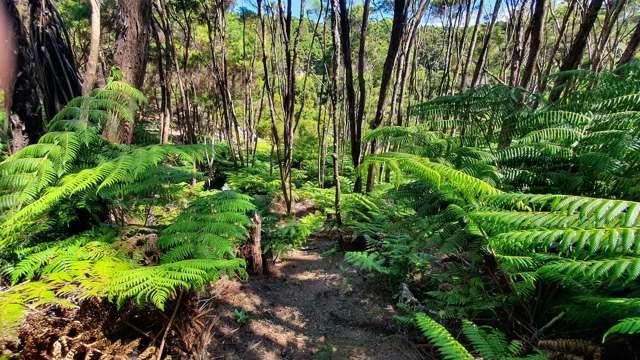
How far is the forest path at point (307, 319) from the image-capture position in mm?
2055

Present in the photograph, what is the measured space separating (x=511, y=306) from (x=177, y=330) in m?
1.81

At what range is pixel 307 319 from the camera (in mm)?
2434

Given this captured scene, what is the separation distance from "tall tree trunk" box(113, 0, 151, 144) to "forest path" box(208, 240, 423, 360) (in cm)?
170

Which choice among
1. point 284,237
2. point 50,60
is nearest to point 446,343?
point 284,237

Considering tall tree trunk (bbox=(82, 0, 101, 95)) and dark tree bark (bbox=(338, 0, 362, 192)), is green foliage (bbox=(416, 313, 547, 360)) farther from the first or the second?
tall tree trunk (bbox=(82, 0, 101, 95))

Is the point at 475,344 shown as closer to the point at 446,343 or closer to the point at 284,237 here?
the point at 446,343

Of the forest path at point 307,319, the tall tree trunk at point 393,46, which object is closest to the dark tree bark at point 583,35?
the tall tree trunk at point 393,46

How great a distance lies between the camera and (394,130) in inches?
87.1

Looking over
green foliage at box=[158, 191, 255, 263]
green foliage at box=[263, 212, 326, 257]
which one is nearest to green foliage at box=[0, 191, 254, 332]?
green foliage at box=[158, 191, 255, 263]

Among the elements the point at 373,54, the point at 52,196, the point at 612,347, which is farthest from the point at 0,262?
the point at 373,54

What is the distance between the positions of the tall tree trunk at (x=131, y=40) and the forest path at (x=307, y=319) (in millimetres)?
1698

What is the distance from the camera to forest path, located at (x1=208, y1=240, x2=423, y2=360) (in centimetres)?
205

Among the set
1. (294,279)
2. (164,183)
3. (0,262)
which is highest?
(164,183)

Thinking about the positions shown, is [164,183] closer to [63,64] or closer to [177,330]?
[177,330]
